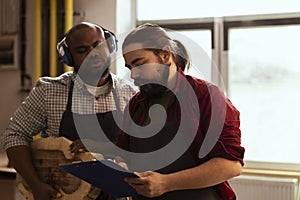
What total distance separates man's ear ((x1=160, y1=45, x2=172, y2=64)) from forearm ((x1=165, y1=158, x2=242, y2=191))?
1.06 feet

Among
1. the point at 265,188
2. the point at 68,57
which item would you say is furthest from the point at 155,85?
the point at 265,188

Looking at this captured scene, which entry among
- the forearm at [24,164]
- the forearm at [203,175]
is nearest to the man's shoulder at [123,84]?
the forearm at [24,164]

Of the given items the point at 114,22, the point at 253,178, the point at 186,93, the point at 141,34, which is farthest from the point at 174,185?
the point at 114,22

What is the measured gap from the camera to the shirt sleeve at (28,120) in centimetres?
191

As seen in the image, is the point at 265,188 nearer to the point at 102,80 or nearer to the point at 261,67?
the point at 261,67

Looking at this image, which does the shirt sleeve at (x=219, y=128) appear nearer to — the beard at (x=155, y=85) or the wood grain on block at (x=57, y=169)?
the beard at (x=155, y=85)

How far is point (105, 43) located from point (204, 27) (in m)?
1.47

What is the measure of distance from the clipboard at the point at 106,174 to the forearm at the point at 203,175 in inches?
4.5

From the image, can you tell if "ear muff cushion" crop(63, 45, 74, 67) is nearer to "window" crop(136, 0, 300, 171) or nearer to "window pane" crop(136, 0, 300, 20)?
"window" crop(136, 0, 300, 171)

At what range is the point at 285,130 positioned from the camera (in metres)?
2.99

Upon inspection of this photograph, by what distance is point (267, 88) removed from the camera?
304cm

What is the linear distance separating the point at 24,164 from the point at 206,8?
71.5 inches

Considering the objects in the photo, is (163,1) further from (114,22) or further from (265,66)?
(265,66)

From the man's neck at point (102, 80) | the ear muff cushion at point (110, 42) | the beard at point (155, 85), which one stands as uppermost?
the ear muff cushion at point (110, 42)
